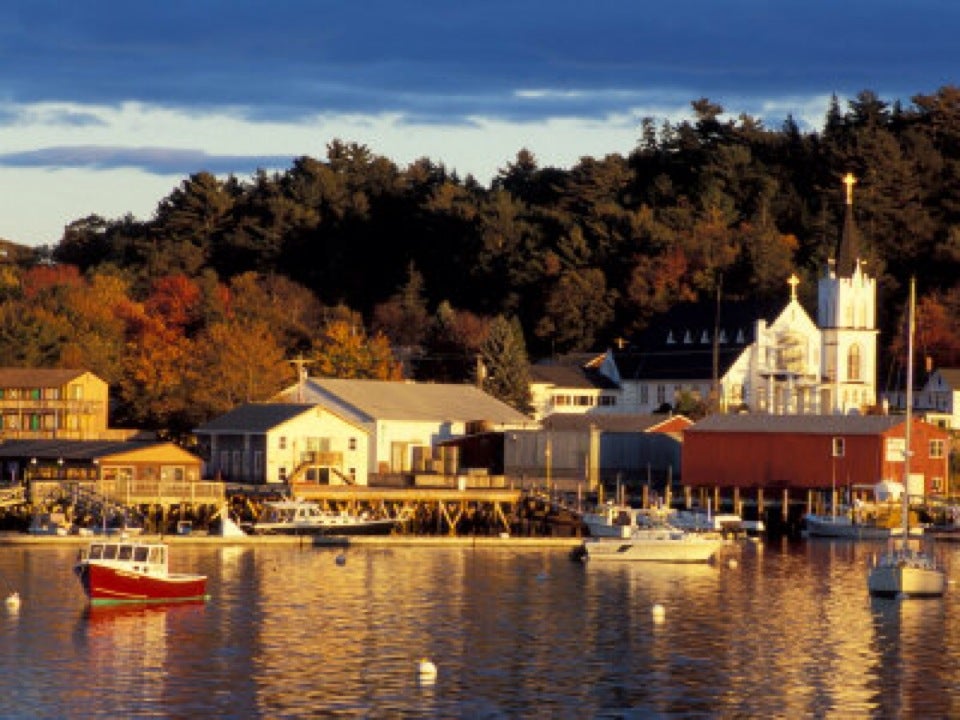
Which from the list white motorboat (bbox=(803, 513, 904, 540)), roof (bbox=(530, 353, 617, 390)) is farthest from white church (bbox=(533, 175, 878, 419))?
white motorboat (bbox=(803, 513, 904, 540))

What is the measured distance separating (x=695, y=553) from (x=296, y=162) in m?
118

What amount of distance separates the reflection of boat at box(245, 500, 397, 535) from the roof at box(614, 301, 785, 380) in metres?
49.5

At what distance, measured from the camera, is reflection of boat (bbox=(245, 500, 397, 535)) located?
3671 inches

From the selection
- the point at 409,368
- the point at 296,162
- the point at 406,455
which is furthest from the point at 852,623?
the point at 296,162

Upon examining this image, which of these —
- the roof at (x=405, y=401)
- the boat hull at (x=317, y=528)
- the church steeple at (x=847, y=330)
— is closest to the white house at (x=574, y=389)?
the church steeple at (x=847, y=330)

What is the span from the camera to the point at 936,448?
113m

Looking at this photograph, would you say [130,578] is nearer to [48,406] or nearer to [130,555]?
[130,555]

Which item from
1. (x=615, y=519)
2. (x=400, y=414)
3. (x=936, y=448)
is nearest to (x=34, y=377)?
(x=400, y=414)

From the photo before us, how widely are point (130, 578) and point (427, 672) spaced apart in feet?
56.5

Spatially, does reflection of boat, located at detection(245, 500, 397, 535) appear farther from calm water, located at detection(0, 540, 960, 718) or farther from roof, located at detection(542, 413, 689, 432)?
roof, located at detection(542, 413, 689, 432)

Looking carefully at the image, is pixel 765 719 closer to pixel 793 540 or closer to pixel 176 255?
pixel 793 540

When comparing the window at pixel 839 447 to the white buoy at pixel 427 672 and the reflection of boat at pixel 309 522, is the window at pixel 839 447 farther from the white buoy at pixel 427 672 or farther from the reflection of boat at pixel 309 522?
the white buoy at pixel 427 672

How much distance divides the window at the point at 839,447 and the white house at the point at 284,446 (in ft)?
80.3

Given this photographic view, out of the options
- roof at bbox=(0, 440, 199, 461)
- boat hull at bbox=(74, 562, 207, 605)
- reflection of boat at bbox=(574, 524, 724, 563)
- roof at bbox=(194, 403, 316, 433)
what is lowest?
boat hull at bbox=(74, 562, 207, 605)
